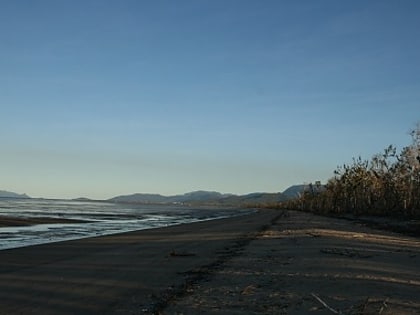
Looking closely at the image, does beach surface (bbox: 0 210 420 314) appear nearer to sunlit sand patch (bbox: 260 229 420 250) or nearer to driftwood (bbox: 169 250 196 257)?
driftwood (bbox: 169 250 196 257)

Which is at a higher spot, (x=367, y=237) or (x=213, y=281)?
(x=367, y=237)

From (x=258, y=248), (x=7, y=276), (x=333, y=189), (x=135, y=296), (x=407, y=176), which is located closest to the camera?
(x=135, y=296)

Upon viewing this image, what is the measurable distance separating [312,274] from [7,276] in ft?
25.8

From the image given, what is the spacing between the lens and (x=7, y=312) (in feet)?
29.3

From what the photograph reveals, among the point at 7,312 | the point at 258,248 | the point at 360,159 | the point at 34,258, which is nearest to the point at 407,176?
the point at 360,159

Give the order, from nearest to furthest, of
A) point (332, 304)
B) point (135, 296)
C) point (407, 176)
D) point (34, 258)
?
point (332, 304) < point (135, 296) < point (34, 258) < point (407, 176)

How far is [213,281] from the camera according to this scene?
1190cm

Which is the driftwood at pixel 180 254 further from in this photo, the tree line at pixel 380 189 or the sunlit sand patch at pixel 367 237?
the tree line at pixel 380 189

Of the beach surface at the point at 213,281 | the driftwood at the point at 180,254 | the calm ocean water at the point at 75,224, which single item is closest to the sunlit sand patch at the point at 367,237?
the beach surface at the point at 213,281

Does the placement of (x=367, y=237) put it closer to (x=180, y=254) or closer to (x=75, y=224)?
(x=180, y=254)

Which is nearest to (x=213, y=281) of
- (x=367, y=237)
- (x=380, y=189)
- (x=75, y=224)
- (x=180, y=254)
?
(x=180, y=254)

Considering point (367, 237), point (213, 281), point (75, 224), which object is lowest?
point (213, 281)

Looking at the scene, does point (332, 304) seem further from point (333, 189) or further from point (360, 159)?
point (333, 189)

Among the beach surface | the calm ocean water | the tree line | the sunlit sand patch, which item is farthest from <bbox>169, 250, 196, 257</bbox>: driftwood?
the tree line
